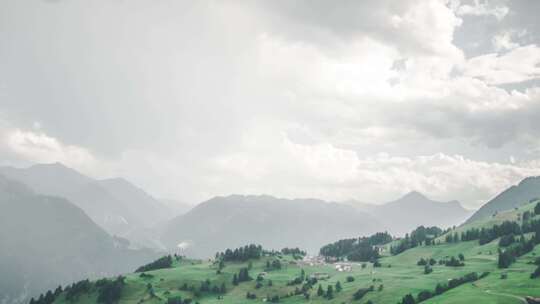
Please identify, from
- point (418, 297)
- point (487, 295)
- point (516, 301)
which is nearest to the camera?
point (516, 301)

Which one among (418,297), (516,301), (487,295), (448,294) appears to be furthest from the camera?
(418,297)

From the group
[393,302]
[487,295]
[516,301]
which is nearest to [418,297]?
[393,302]

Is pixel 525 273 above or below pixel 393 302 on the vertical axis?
above

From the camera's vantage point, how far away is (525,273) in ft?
628

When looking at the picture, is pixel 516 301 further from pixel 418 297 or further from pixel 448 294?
pixel 418 297

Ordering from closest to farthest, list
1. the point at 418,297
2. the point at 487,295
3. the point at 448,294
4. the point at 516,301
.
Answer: the point at 516,301 → the point at 487,295 → the point at 448,294 → the point at 418,297

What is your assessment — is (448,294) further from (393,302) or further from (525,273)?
(525,273)

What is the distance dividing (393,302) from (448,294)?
25088 millimetres

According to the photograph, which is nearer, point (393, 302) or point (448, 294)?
point (448, 294)

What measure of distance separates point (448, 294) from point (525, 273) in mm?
37465

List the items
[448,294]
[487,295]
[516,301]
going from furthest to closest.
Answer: [448,294] → [487,295] → [516,301]

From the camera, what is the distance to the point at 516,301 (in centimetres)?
15162

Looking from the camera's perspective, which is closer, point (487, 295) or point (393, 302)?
point (487, 295)

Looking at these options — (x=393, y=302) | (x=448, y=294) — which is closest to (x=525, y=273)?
(x=448, y=294)
